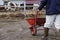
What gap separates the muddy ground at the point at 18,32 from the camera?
6989 millimetres

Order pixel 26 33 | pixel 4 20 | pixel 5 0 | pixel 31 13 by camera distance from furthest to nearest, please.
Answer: pixel 5 0 < pixel 31 13 < pixel 4 20 < pixel 26 33

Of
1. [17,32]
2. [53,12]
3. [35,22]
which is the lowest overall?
[17,32]

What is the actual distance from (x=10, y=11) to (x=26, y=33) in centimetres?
442

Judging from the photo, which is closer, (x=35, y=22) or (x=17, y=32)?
(x=35, y=22)

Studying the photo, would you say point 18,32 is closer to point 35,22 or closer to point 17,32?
point 17,32

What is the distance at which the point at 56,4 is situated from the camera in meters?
5.94

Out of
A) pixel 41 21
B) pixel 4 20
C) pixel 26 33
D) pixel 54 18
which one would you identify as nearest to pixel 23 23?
pixel 4 20

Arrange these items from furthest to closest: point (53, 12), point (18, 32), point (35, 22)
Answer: point (18, 32)
point (35, 22)
point (53, 12)

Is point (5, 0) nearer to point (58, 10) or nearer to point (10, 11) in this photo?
point (10, 11)

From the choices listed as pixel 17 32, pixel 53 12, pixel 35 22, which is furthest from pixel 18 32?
pixel 53 12

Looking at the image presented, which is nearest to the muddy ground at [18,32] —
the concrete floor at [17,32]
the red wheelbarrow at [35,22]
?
the concrete floor at [17,32]

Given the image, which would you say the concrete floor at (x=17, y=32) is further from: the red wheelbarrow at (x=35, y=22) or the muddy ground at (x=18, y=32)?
the red wheelbarrow at (x=35, y=22)

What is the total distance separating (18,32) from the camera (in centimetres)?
763

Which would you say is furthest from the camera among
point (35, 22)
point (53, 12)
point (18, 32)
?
point (18, 32)
